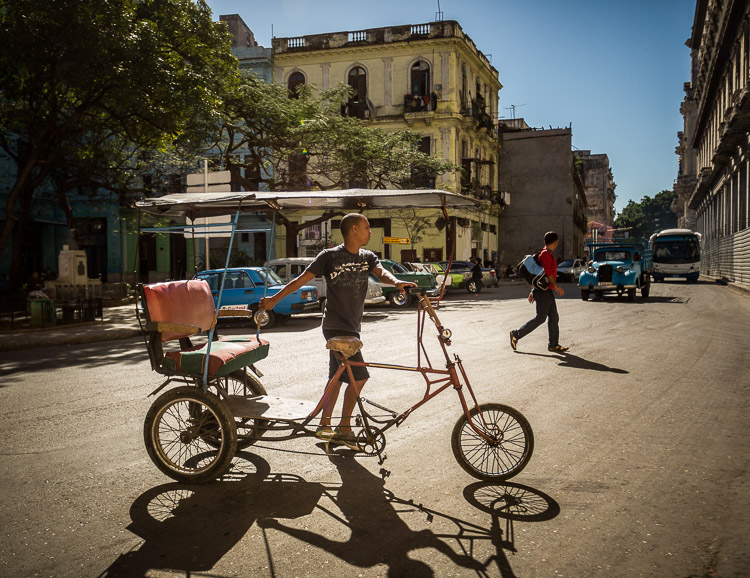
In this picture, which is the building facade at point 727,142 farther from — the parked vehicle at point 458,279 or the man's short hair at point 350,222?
the man's short hair at point 350,222

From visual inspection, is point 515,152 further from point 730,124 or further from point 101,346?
point 101,346

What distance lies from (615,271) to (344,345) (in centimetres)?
1876

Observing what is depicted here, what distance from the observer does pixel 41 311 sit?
15.3 m

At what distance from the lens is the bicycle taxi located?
14.1 ft

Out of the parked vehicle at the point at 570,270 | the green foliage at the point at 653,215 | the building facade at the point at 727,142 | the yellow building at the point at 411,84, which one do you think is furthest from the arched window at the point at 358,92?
the green foliage at the point at 653,215

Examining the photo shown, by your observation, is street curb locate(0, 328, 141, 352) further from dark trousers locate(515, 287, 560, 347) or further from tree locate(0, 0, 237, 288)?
dark trousers locate(515, 287, 560, 347)

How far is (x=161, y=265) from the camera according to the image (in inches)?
1578

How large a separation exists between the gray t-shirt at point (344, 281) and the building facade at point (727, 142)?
79.2 feet

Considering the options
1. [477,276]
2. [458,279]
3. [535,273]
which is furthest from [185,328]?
[477,276]

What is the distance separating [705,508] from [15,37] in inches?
653

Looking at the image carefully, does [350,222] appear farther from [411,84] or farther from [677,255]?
[677,255]

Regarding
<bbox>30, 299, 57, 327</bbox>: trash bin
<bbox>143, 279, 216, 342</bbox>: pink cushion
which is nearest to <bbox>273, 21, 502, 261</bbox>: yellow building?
<bbox>30, 299, 57, 327</bbox>: trash bin

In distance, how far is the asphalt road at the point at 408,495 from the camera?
10.5 feet

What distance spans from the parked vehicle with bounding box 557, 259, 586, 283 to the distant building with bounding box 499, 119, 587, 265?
9.95m
